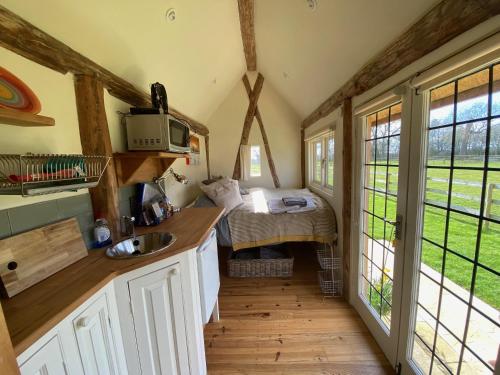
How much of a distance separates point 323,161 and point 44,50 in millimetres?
3126

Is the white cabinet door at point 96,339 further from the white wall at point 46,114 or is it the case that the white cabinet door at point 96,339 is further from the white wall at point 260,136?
the white wall at point 260,136

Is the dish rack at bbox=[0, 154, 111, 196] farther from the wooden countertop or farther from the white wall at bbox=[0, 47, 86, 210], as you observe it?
the wooden countertop

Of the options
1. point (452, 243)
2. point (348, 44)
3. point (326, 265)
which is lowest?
point (326, 265)

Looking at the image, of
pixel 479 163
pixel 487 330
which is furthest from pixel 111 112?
pixel 487 330

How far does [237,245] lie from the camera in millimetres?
2533

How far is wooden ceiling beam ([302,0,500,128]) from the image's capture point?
789 millimetres

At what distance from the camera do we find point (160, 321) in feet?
3.64

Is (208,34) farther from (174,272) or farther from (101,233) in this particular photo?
(174,272)

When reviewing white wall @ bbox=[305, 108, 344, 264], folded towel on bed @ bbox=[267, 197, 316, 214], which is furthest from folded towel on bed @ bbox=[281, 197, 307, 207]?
white wall @ bbox=[305, 108, 344, 264]

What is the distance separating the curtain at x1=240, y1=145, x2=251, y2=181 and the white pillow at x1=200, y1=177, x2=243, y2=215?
144 centimetres

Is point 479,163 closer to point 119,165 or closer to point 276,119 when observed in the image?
point 119,165

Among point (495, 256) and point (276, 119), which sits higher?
point (276, 119)

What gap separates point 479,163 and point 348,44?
1175 millimetres

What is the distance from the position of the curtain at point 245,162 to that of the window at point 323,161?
48.5 inches
